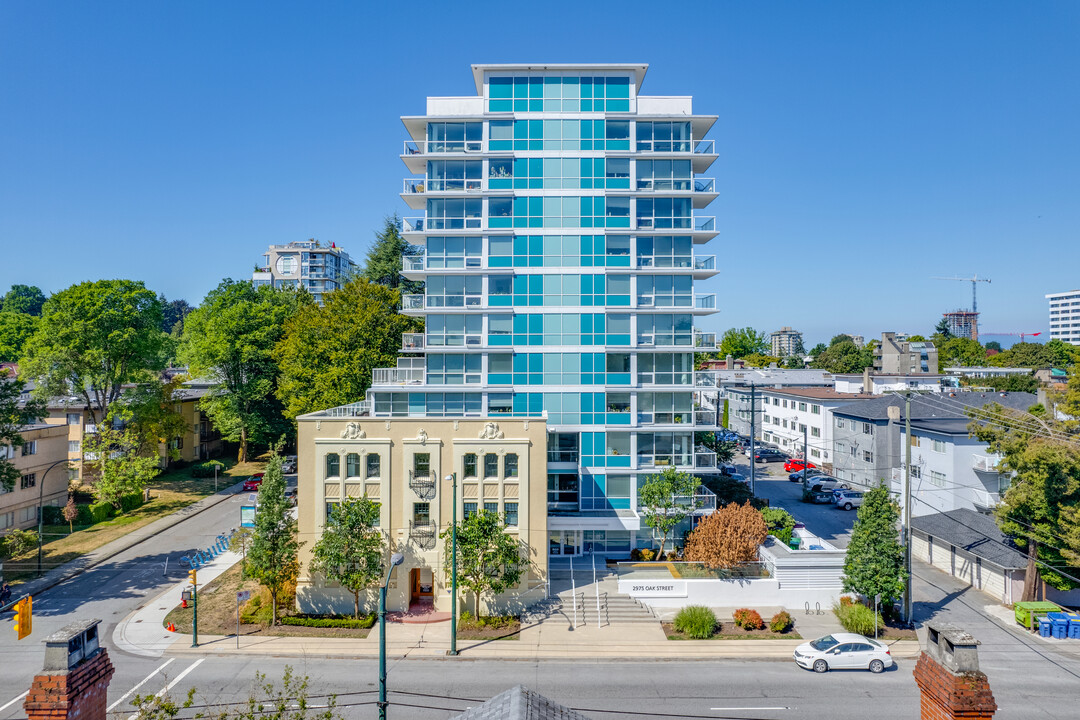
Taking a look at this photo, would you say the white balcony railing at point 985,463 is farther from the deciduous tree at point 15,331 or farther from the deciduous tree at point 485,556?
the deciduous tree at point 15,331

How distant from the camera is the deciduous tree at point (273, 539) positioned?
29562mm

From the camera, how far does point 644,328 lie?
4016 cm

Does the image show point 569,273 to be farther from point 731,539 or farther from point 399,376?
point 731,539

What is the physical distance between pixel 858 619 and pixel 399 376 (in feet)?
93.1

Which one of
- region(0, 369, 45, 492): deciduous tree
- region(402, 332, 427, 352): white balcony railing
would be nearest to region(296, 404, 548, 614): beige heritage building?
region(402, 332, 427, 352): white balcony railing

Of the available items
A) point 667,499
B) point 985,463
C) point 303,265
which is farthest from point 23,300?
point 985,463

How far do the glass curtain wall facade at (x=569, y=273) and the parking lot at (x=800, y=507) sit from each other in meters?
11.3

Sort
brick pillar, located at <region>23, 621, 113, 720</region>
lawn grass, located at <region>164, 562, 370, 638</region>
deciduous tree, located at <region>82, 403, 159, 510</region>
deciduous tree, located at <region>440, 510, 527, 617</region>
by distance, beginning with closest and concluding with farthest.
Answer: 1. brick pillar, located at <region>23, 621, 113, 720</region>
2. lawn grass, located at <region>164, 562, 370, 638</region>
3. deciduous tree, located at <region>440, 510, 527, 617</region>
4. deciduous tree, located at <region>82, 403, 159, 510</region>

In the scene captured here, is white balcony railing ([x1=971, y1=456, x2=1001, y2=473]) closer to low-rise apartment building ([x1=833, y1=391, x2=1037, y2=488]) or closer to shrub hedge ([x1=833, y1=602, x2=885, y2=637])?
low-rise apartment building ([x1=833, y1=391, x2=1037, y2=488])

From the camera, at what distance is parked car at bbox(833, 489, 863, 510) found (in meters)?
51.1

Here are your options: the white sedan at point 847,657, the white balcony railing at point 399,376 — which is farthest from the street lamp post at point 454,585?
the white sedan at point 847,657

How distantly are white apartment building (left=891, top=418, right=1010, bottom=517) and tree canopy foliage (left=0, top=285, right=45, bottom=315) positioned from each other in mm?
149726

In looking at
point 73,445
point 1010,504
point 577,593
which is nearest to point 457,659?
point 577,593

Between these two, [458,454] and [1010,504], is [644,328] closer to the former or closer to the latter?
[458,454]
